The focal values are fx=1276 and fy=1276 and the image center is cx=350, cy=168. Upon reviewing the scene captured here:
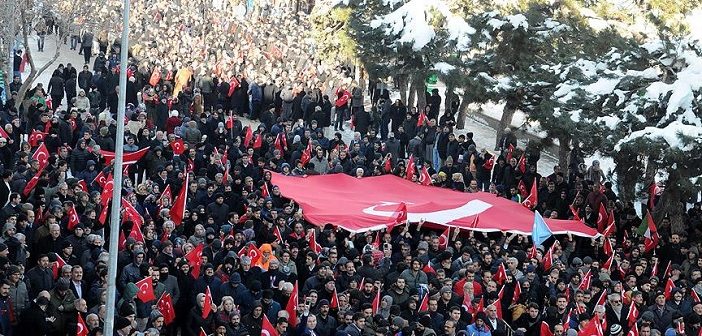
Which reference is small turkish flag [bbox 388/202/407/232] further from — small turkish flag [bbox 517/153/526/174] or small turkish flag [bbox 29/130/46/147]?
small turkish flag [bbox 29/130/46/147]

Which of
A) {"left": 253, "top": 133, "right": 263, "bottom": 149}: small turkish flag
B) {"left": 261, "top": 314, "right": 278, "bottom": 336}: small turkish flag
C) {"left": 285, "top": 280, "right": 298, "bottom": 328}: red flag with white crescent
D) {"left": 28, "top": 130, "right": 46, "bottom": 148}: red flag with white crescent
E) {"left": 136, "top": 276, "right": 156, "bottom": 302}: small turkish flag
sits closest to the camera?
{"left": 261, "top": 314, "right": 278, "bottom": 336}: small turkish flag

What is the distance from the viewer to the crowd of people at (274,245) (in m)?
13.3

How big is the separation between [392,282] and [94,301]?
12.6 feet

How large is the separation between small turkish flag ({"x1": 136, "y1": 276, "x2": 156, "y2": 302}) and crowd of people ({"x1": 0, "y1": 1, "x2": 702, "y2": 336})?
0.36ft

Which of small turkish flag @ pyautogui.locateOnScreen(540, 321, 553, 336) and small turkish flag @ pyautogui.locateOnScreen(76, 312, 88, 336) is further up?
small turkish flag @ pyautogui.locateOnScreen(76, 312, 88, 336)

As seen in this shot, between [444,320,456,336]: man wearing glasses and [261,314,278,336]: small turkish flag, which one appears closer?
[261,314,278,336]: small turkish flag

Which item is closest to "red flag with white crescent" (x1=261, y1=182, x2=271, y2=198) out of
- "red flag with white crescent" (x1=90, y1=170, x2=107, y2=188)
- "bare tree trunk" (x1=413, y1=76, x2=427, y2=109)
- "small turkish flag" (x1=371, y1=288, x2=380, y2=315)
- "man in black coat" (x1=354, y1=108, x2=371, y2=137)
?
"red flag with white crescent" (x1=90, y1=170, x2=107, y2=188)

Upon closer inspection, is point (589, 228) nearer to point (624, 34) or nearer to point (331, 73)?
point (624, 34)

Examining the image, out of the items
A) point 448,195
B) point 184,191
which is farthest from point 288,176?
point 184,191

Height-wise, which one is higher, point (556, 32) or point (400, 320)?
point (556, 32)

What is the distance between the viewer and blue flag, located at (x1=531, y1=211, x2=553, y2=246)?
18391 millimetres

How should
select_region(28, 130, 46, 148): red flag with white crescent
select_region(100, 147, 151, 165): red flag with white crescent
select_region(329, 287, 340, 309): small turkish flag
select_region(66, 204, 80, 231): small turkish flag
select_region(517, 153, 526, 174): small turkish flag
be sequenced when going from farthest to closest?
select_region(517, 153, 526, 174): small turkish flag
select_region(28, 130, 46, 148): red flag with white crescent
select_region(100, 147, 151, 165): red flag with white crescent
select_region(66, 204, 80, 231): small turkish flag
select_region(329, 287, 340, 309): small turkish flag

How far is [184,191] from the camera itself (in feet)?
56.6

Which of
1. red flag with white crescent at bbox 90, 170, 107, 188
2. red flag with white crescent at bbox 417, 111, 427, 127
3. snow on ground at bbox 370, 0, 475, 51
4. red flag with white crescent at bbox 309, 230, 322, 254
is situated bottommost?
red flag with white crescent at bbox 309, 230, 322, 254
